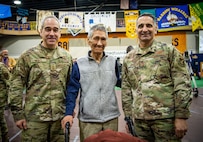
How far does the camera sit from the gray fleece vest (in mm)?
2033

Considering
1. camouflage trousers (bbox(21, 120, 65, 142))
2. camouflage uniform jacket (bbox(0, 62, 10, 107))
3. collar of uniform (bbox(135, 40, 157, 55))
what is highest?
collar of uniform (bbox(135, 40, 157, 55))

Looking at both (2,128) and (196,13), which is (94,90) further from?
(196,13)

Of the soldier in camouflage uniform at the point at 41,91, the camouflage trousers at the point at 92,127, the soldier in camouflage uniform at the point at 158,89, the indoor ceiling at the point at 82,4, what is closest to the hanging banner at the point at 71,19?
the indoor ceiling at the point at 82,4

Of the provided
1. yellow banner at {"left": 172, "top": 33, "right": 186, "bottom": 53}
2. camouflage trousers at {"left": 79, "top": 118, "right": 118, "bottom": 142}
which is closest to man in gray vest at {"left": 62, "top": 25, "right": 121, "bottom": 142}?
camouflage trousers at {"left": 79, "top": 118, "right": 118, "bottom": 142}

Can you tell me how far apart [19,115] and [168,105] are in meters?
1.45

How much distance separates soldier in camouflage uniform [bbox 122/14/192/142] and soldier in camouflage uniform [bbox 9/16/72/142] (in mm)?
764

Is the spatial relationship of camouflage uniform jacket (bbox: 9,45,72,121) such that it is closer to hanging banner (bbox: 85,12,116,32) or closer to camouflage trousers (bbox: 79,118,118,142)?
camouflage trousers (bbox: 79,118,118,142)

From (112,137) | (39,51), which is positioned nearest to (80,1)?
(39,51)

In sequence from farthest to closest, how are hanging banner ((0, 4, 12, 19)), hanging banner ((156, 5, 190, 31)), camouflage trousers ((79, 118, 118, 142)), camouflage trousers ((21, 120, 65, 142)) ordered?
1. hanging banner ((156, 5, 190, 31))
2. hanging banner ((0, 4, 12, 19))
3. camouflage trousers ((21, 120, 65, 142))
4. camouflage trousers ((79, 118, 118, 142))

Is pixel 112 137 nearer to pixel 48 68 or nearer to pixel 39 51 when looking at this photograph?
pixel 48 68

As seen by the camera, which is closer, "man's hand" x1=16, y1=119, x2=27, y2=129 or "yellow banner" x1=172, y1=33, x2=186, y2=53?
"man's hand" x1=16, y1=119, x2=27, y2=129

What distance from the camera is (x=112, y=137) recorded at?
3.64 ft

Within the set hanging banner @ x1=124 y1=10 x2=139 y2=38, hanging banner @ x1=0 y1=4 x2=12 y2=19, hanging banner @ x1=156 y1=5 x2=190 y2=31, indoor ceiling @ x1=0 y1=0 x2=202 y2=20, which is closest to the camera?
hanging banner @ x1=0 y1=4 x2=12 y2=19

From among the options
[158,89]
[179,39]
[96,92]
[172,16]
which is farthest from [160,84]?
[179,39]
